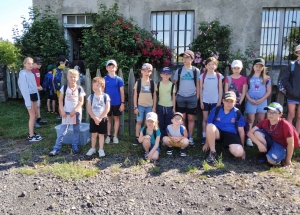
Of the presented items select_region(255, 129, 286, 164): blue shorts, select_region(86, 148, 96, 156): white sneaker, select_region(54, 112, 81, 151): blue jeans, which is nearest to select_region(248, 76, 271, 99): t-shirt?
select_region(255, 129, 286, 164): blue shorts

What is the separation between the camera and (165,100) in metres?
5.29

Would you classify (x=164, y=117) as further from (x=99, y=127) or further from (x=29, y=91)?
(x=29, y=91)

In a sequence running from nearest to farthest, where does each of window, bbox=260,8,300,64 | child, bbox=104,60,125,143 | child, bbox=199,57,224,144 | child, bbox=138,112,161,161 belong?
child, bbox=138,112,161,161
child, bbox=199,57,224,144
child, bbox=104,60,125,143
window, bbox=260,8,300,64

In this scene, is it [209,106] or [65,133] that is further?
[209,106]

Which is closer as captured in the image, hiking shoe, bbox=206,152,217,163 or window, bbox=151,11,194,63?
hiking shoe, bbox=206,152,217,163

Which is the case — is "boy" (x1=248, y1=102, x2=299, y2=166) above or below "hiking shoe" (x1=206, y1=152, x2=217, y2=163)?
above

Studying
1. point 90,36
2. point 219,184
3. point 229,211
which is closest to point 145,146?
point 219,184

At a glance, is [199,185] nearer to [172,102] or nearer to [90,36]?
[172,102]

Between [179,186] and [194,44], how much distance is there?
6.13 m

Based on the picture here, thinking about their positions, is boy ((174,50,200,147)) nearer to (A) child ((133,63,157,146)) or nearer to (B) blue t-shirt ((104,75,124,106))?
(A) child ((133,63,157,146))

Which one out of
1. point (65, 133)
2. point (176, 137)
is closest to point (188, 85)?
point (176, 137)

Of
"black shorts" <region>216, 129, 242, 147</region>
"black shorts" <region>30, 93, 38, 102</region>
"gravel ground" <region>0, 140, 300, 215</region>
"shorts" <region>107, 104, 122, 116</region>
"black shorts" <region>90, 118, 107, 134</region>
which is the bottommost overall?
"gravel ground" <region>0, 140, 300, 215</region>

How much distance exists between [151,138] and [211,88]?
4.79 ft

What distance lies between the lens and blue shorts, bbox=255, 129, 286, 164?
4.42 metres
